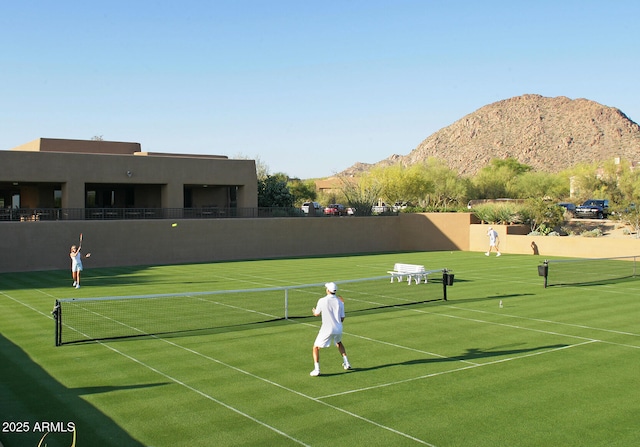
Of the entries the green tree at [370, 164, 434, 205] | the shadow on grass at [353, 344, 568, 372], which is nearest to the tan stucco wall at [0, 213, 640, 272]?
the shadow on grass at [353, 344, 568, 372]

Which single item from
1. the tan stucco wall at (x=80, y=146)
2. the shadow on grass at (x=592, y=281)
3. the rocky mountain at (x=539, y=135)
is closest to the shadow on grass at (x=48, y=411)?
the shadow on grass at (x=592, y=281)

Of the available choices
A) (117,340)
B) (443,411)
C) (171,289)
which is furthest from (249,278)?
(443,411)

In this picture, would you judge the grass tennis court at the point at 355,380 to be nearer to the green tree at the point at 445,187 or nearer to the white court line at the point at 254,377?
the white court line at the point at 254,377

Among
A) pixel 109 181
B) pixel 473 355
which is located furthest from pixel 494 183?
pixel 473 355

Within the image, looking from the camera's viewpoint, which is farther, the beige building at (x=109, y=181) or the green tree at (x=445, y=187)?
the green tree at (x=445, y=187)

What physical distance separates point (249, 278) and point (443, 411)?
2199 centimetres

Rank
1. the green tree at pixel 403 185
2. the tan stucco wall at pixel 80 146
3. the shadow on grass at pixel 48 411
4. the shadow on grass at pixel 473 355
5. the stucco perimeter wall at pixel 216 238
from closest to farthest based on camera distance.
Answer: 1. the shadow on grass at pixel 48 411
2. the shadow on grass at pixel 473 355
3. the stucco perimeter wall at pixel 216 238
4. the tan stucco wall at pixel 80 146
5. the green tree at pixel 403 185

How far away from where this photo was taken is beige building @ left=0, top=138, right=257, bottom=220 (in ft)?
134

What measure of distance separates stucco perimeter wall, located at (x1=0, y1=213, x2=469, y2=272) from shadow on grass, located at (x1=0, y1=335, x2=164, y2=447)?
25.3 m

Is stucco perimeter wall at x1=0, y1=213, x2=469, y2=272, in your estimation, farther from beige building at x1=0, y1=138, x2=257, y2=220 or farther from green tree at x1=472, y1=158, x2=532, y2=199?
Result: green tree at x1=472, y1=158, x2=532, y2=199

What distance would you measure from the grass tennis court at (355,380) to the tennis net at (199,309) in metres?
0.48

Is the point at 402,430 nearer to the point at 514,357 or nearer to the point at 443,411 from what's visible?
the point at 443,411

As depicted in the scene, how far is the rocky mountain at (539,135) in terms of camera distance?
143 m

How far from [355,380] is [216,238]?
32985 mm
